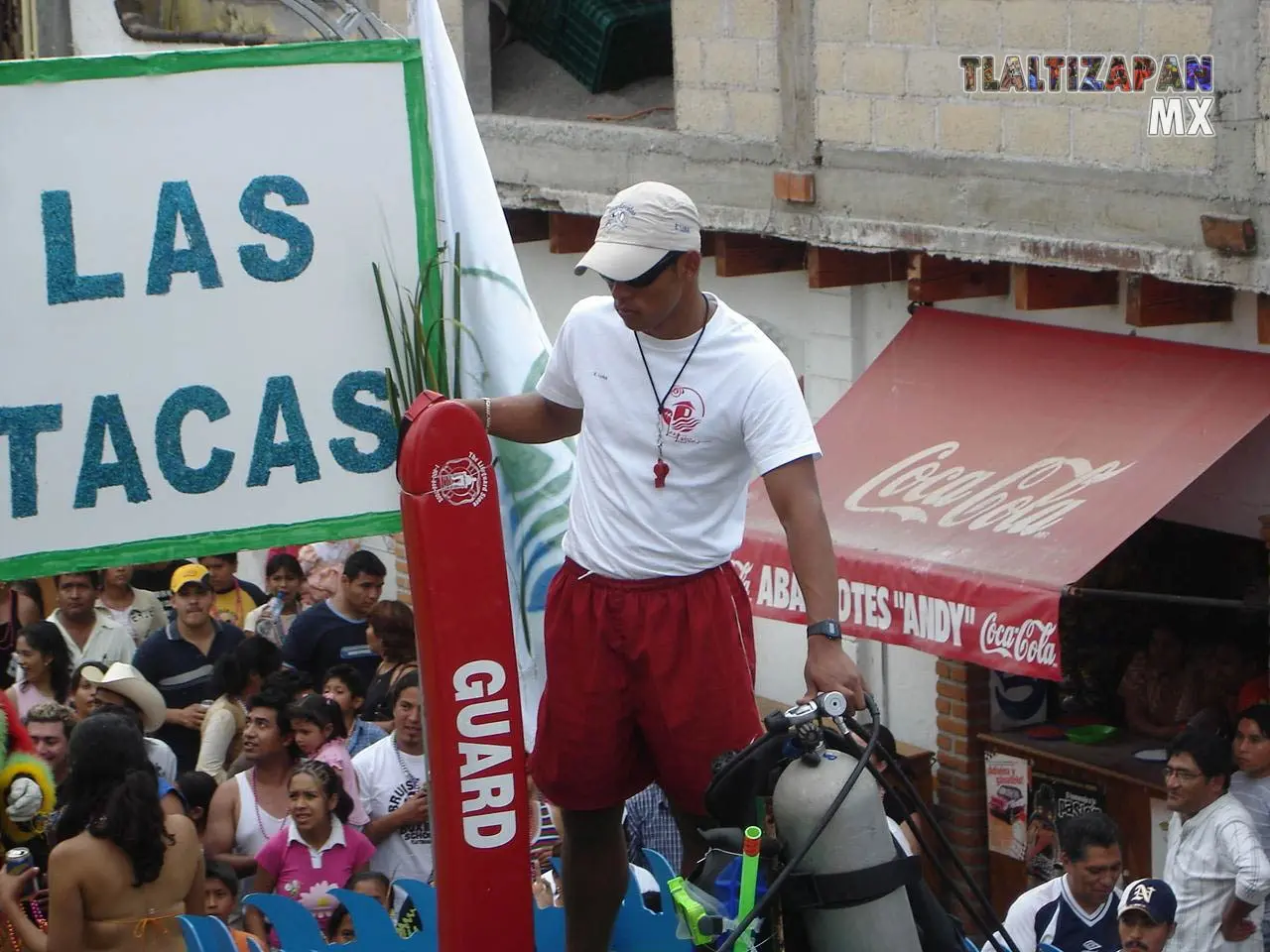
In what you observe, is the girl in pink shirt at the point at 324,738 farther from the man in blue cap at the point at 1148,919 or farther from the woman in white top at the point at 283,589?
the woman in white top at the point at 283,589

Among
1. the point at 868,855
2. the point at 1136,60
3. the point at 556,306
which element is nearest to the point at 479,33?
the point at 556,306

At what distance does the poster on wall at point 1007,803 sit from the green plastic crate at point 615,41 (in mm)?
4795

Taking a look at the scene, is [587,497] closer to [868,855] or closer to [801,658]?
[868,855]

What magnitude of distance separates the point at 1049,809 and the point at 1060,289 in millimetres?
2394

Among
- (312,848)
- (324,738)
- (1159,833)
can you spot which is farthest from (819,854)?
(1159,833)

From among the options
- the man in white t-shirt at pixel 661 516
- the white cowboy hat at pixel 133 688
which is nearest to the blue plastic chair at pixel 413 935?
the man in white t-shirt at pixel 661 516

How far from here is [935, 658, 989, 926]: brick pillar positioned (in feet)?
32.8

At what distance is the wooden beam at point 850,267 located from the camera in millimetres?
10148

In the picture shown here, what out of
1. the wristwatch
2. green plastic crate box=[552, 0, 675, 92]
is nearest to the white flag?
the wristwatch

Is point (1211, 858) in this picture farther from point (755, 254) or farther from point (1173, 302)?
point (755, 254)

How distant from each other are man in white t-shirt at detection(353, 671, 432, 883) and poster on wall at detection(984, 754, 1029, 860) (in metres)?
3.29

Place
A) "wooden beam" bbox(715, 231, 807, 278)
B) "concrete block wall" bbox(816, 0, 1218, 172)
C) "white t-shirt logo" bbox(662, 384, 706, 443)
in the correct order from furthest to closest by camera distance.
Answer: "wooden beam" bbox(715, 231, 807, 278), "concrete block wall" bbox(816, 0, 1218, 172), "white t-shirt logo" bbox(662, 384, 706, 443)

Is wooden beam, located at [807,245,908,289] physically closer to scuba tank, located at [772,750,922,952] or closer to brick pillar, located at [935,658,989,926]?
brick pillar, located at [935,658,989,926]

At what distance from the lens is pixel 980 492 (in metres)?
8.90
